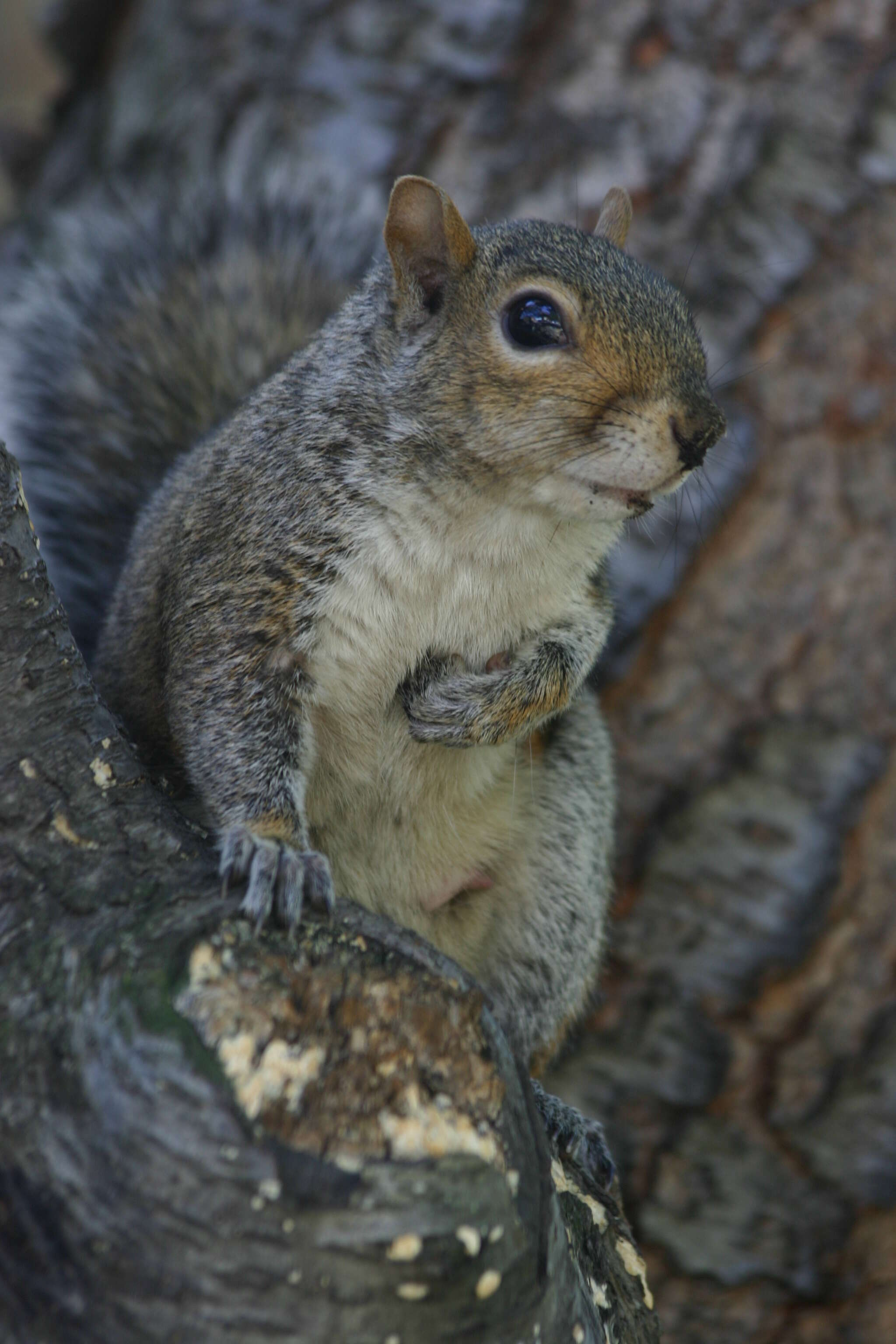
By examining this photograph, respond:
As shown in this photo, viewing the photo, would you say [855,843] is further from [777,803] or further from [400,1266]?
[400,1266]

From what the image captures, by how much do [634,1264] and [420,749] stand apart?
53cm

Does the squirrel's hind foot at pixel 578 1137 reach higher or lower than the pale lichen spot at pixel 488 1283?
lower

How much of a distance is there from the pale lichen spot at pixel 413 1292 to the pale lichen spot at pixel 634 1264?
397 millimetres

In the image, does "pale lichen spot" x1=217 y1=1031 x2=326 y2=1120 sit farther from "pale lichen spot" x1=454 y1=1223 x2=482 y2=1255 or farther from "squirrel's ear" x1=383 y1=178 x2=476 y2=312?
"squirrel's ear" x1=383 y1=178 x2=476 y2=312

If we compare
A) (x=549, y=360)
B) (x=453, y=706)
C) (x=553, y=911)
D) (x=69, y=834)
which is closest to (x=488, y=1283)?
(x=69, y=834)

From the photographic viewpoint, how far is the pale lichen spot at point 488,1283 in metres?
0.84

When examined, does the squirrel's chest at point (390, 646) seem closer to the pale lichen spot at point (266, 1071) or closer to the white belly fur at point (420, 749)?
the white belly fur at point (420, 749)

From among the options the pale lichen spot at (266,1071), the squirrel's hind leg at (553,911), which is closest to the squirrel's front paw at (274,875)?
the pale lichen spot at (266,1071)

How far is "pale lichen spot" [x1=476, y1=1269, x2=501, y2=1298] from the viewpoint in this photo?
2.75 feet

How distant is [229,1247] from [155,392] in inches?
53.3

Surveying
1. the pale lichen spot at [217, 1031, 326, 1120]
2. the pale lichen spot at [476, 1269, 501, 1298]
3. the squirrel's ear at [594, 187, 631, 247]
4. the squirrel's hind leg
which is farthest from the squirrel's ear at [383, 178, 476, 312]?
the pale lichen spot at [476, 1269, 501, 1298]

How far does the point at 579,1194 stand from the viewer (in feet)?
3.86

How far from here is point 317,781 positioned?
134cm

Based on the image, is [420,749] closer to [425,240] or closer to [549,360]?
[549,360]
